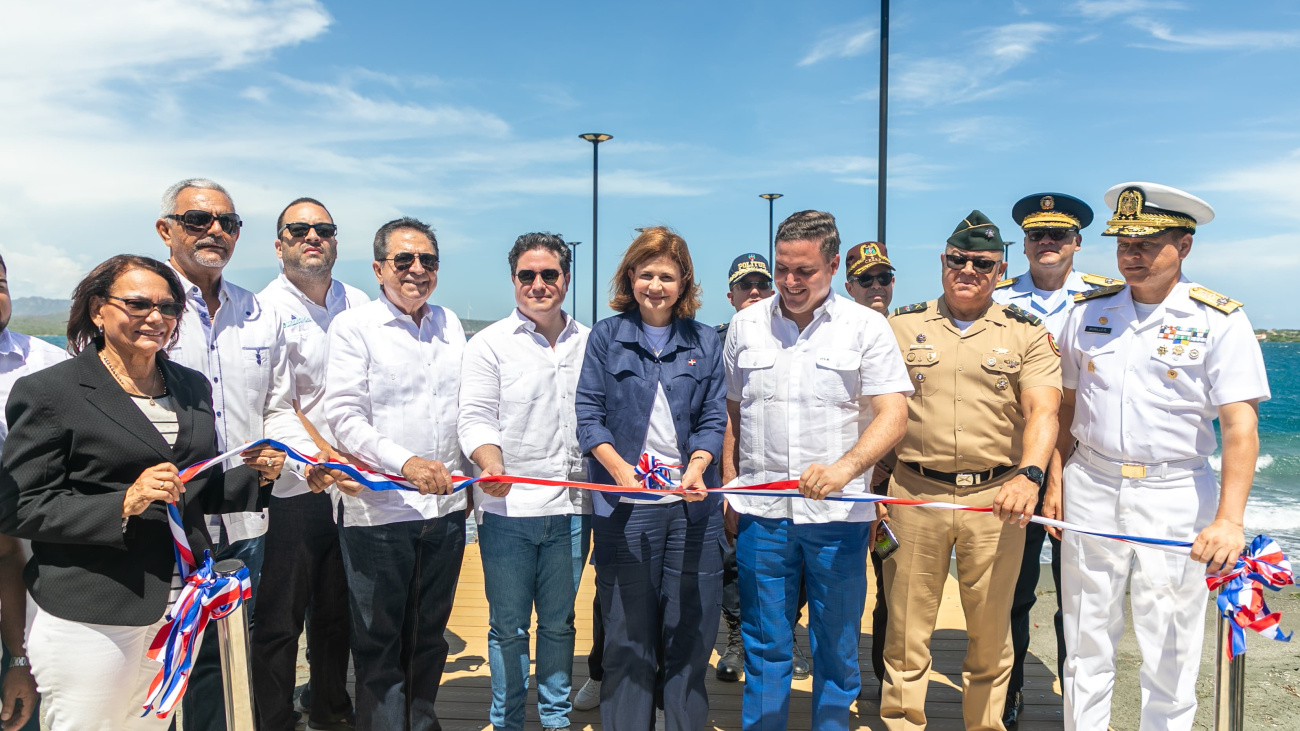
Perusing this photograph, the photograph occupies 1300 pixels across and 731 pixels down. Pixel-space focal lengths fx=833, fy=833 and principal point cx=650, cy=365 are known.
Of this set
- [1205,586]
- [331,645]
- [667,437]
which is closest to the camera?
[1205,586]

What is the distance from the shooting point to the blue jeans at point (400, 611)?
3.23 meters

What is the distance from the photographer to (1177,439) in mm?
3035

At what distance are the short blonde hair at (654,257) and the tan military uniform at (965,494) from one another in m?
0.96

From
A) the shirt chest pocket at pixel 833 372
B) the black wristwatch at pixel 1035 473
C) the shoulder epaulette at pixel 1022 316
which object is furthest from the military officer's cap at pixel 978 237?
the black wristwatch at pixel 1035 473

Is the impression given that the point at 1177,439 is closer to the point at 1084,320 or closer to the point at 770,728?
the point at 1084,320

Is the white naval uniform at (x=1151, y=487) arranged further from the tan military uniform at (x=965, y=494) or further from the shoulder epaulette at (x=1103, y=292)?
the tan military uniform at (x=965, y=494)

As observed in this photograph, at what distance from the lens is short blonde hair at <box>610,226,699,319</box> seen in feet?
10.6

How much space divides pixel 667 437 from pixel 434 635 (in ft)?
4.16

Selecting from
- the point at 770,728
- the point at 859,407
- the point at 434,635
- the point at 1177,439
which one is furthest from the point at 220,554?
the point at 1177,439

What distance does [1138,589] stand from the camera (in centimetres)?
309

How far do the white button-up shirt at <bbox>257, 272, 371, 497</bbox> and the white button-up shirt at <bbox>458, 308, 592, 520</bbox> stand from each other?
70 cm

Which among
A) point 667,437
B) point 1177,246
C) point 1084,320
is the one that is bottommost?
point 667,437

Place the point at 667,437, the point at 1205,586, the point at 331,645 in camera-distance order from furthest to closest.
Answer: the point at 331,645, the point at 667,437, the point at 1205,586

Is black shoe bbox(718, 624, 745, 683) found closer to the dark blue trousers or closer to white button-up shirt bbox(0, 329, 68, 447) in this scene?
the dark blue trousers
